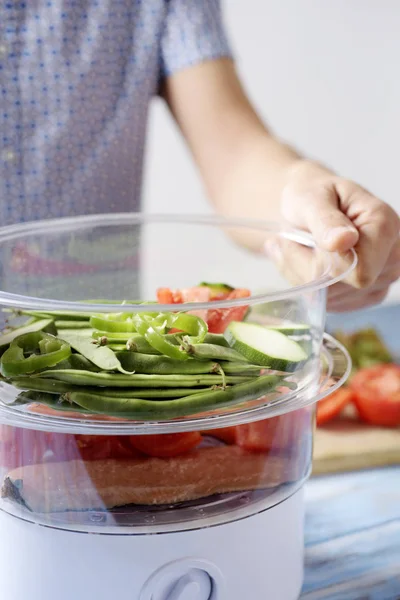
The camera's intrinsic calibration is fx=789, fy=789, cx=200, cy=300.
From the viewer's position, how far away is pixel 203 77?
3.97 feet

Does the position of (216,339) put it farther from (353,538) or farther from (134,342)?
(353,538)

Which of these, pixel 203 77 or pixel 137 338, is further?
pixel 203 77

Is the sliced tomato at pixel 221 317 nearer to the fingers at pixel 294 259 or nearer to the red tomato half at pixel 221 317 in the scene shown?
the red tomato half at pixel 221 317

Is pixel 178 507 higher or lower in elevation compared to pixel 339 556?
higher

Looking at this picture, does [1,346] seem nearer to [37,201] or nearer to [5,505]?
[5,505]

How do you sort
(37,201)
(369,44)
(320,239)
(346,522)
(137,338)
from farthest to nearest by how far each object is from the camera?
(369,44)
(37,201)
(346,522)
(320,239)
(137,338)

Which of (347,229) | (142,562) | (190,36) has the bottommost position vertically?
(142,562)

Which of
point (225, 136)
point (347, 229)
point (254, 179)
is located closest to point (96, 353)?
point (347, 229)

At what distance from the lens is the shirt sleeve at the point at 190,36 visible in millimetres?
1211

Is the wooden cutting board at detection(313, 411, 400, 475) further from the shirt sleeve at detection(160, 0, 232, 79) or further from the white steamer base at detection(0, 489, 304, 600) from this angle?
the shirt sleeve at detection(160, 0, 232, 79)

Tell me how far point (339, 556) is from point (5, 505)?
36 centimetres

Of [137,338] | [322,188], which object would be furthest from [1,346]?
[322,188]

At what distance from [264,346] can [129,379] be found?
107 mm

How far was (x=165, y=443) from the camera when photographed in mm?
600
